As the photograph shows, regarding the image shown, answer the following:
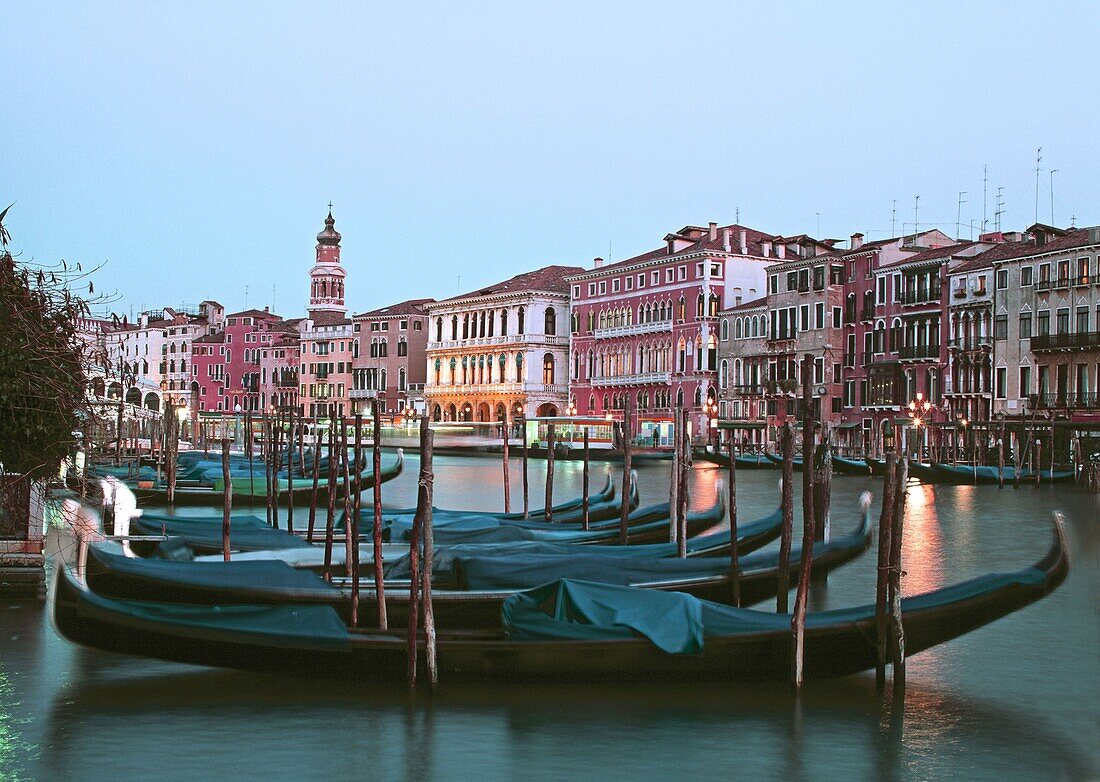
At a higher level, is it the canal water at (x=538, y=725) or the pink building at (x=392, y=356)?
the pink building at (x=392, y=356)

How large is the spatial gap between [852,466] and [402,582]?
2219 centimetres

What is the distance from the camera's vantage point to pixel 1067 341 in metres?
28.2

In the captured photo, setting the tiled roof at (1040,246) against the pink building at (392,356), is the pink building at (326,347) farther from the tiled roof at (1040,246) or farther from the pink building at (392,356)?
the tiled roof at (1040,246)

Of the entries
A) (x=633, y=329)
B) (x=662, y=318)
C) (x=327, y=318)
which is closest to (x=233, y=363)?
(x=327, y=318)

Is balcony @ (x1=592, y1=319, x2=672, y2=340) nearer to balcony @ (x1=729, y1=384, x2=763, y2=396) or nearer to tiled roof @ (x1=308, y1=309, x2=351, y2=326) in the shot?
balcony @ (x1=729, y1=384, x2=763, y2=396)

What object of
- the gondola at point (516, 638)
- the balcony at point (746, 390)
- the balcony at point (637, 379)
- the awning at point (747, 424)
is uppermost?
the balcony at point (637, 379)

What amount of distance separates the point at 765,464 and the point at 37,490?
86.9ft

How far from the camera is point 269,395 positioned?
61.5m

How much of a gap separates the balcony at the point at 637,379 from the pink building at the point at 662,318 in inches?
1.3

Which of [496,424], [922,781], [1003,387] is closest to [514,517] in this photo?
[922,781]

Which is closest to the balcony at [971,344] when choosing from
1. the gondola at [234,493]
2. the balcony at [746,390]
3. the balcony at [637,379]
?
the balcony at [746,390]

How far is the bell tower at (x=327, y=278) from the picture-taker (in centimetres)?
6206

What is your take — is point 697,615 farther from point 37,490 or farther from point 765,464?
point 765,464

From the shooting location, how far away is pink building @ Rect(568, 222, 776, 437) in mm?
40688
